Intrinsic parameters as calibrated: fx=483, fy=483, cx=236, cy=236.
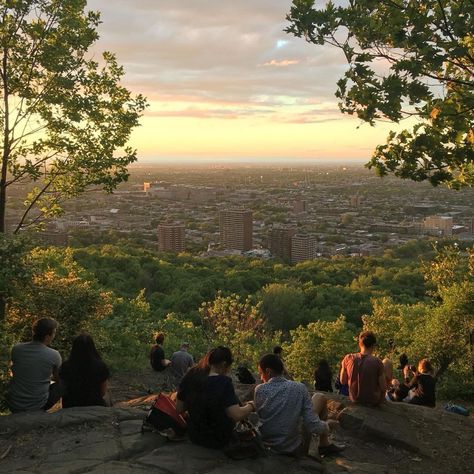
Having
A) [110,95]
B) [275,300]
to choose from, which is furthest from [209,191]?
[110,95]

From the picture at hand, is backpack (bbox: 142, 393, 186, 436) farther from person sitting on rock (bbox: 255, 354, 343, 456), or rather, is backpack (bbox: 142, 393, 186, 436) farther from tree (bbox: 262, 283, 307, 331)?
tree (bbox: 262, 283, 307, 331)

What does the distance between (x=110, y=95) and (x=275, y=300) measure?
31.5 m

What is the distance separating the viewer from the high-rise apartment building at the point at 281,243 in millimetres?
83688

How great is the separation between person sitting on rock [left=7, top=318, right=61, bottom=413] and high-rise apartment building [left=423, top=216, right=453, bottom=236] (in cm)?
10237

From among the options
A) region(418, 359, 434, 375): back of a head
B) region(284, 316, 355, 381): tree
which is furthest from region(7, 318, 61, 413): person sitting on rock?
region(284, 316, 355, 381): tree

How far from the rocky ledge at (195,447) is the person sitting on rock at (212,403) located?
0.60ft

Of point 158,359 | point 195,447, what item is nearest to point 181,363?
point 158,359

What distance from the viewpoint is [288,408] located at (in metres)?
4.98

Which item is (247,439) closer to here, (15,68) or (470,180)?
(470,180)

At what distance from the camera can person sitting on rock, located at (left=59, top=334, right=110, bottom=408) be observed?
577 cm

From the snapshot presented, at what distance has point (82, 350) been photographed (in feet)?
18.9

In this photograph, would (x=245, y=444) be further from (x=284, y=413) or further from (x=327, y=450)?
(x=327, y=450)

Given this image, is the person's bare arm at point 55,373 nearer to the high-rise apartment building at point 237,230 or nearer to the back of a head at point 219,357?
the back of a head at point 219,357

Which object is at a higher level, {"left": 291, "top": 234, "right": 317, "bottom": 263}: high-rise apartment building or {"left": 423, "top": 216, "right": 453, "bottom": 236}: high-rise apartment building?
{"left": 423, "top": 216, "right": 453, "bottom": 236}: high-rise apartment building
